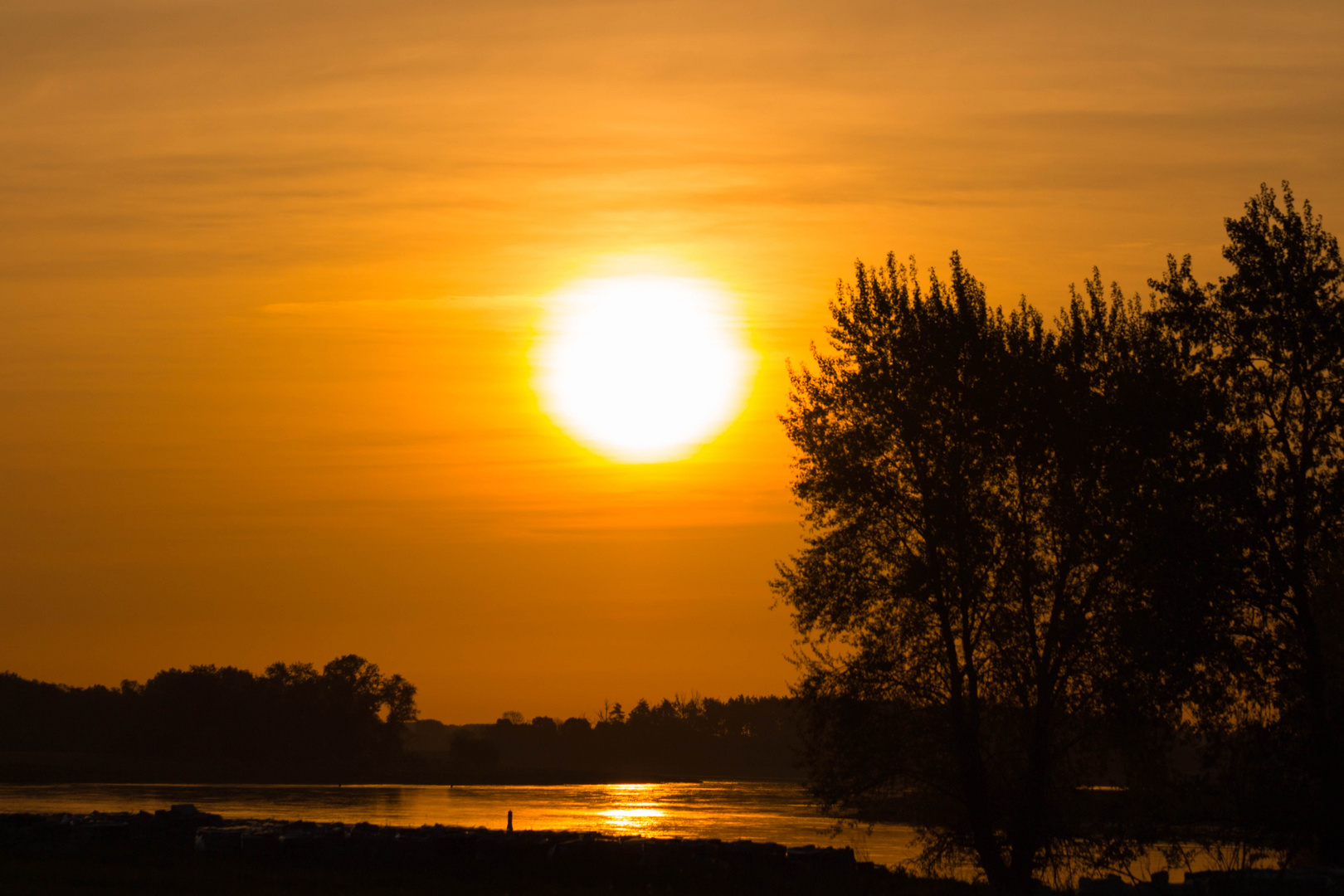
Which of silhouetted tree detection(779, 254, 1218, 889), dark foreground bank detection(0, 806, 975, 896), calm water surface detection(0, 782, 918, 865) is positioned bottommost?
calm water surface detection(0, 782, 918, 865)

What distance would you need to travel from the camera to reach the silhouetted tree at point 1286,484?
2886 cm

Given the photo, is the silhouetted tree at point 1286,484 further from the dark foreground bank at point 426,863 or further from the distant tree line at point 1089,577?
the dark foreground bank at point 426,863

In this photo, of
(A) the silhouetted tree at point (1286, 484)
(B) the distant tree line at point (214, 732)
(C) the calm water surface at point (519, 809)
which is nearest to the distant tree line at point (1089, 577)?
(A) the silhouetted tree at point (1286, 484)

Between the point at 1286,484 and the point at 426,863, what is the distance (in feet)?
68.8

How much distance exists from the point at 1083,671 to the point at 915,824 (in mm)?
5461

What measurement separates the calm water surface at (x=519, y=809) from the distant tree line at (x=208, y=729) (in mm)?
27691

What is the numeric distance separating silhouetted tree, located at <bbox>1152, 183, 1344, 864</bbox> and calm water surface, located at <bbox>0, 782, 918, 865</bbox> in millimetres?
18255

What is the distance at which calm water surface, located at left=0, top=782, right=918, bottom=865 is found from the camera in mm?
70188

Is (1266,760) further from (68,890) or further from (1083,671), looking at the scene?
(68,890)

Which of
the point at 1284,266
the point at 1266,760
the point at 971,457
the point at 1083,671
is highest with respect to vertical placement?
the point at 1284,266

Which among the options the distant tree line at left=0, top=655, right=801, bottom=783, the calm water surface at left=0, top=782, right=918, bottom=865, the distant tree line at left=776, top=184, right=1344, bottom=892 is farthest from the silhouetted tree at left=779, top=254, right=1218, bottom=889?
the distant tree line at left=0, top=655, right=801, bottom=783

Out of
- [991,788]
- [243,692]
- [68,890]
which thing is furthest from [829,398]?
[243,692]

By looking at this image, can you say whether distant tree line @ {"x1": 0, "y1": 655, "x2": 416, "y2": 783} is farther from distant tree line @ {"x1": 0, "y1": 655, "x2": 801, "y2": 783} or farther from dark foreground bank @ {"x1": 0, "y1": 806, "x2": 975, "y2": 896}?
dark foreground bank @ {"x1": 0, "y1": 806, "x2": 975, "y2": 896}

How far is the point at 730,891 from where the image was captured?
27.0m
